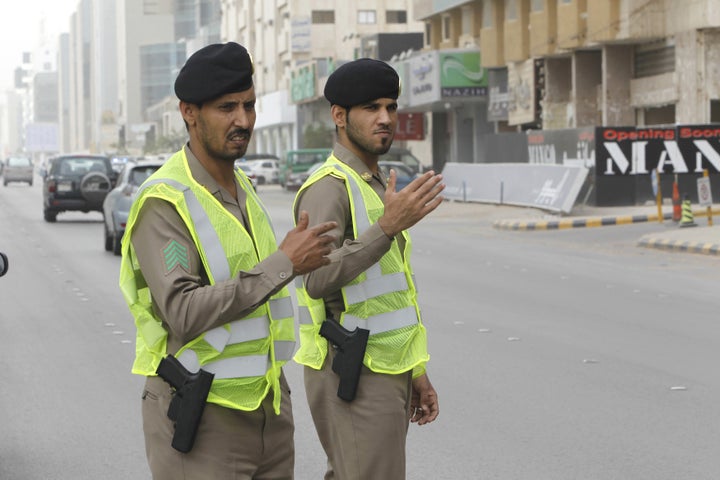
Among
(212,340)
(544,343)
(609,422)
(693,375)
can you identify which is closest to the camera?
(212,340)

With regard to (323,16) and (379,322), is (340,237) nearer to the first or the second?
(379,322)

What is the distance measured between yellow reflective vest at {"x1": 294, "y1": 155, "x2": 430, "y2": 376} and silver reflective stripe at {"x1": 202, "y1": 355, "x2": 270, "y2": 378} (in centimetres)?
67

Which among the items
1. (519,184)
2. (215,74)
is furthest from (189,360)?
(519,184)

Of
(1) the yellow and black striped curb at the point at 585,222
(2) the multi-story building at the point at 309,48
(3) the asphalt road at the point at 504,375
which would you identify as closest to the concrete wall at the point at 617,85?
(1) the yellow and black striped curb at the point at 585,222

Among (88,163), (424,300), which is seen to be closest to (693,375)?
(424,300)

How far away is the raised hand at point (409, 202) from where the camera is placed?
411cm

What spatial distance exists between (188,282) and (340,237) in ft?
3.01

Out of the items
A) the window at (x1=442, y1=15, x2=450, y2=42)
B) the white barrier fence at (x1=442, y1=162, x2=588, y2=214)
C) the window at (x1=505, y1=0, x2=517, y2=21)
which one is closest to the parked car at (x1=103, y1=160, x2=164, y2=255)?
the white barrier fence at (x1=442, y1=162, x2=588, y2=214)

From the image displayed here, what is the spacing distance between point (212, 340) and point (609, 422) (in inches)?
204

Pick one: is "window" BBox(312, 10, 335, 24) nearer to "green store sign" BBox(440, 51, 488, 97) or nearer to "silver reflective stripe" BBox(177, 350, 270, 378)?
"green store sign" BBox(440, 51, 488, 97)

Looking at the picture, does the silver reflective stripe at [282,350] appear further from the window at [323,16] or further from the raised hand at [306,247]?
the window at [323,16]

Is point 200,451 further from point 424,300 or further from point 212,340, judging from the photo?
point 424,300

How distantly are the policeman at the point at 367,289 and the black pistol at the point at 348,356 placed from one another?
0.04 m

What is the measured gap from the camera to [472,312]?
14547mm
